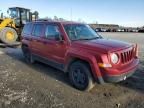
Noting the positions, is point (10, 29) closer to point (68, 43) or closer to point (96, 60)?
point (68, 43)

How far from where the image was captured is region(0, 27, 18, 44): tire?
55.0 feet

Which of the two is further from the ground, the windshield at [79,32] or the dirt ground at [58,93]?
the windshield at [79,32]

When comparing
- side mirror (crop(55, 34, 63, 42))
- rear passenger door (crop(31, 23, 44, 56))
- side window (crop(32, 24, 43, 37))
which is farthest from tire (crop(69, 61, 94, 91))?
side window (crop(32, 24, 43, 37))

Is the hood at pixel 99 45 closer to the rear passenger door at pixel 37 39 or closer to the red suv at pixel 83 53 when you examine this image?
the red suv at pixel 83 53

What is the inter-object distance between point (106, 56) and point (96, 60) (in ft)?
0.91

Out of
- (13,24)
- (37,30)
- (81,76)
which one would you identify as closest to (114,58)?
(81,76)

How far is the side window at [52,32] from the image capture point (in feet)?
24.1

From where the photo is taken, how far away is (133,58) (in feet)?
21.8

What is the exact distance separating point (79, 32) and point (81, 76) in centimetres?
165

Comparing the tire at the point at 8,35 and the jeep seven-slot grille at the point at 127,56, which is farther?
the tire at the point at 8,35

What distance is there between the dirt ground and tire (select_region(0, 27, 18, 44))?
9.08m

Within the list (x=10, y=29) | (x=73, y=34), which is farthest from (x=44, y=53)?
(x=10, y=29)

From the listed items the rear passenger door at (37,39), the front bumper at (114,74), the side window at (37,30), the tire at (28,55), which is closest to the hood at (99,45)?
the front bumper at (114,74)

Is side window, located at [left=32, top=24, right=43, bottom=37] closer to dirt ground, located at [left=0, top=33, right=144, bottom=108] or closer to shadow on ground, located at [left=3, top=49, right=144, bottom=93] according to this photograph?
shadow on ground, located at [left=3, top=49, right=144, bottom=93]
